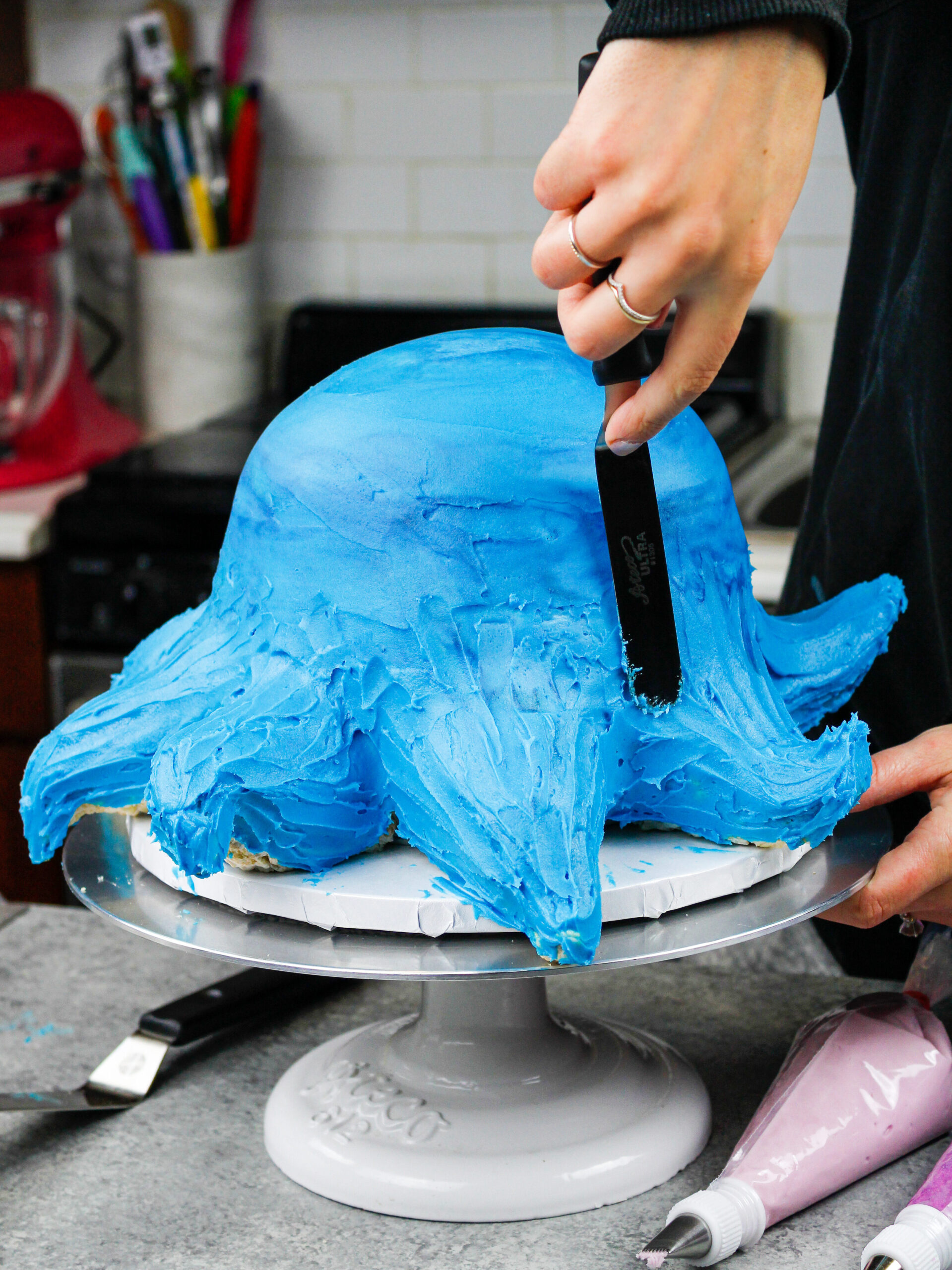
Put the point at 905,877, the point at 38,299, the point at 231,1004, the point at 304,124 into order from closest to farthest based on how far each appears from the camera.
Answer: the point at 905,877 → the point at 231,1004 → the point at 38,299 → the point at 304,124

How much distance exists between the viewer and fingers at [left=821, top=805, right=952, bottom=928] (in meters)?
0.76

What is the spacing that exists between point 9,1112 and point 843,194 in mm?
1664

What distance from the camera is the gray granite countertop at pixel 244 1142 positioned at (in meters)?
0.69

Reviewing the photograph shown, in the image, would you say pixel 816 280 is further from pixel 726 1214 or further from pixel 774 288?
pixel 726 1214

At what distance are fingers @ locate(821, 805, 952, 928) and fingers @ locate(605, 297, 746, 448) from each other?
276 millimetres

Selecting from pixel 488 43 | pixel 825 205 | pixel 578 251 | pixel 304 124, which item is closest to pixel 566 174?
pixel 578 251

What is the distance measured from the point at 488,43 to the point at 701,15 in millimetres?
1689

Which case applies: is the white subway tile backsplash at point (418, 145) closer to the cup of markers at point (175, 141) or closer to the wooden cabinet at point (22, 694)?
the cup of markers at point (175, 141)

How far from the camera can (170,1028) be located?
86cm

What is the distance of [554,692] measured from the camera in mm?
691

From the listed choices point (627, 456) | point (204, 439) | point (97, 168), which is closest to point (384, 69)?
point (97, 168)

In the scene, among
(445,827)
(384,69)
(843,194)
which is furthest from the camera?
(384,69)

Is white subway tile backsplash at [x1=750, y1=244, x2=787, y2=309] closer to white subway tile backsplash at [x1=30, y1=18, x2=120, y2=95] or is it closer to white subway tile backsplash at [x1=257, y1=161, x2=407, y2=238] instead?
white subway tile backsplash at [x1=257, y1=161, x2=407, y2=238]

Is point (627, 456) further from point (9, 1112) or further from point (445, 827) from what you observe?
point (9, 1112)
